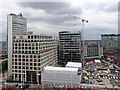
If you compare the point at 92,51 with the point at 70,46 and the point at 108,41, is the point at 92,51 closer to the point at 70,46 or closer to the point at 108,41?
the point at 108,41

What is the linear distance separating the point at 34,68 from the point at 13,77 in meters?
2.93

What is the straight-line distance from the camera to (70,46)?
22.1 metres

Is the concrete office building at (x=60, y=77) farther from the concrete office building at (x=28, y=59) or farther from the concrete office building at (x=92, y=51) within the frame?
the concrete office building at (x=92, y=51)

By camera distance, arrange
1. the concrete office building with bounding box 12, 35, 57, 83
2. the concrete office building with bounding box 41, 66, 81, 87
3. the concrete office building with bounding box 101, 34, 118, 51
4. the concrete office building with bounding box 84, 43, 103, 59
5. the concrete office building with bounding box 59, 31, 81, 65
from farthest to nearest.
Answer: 1. the concrete office building with bounding box 101, 34, 118, 51
2. the concrete office building with bounding box 84, 43, 103, 59
3. the concrete office building with bounding box 59, 31, 81, 65
4. the concrete office building with bounding box 12, 35, 57, 83
5. the concrete office building with bounding box 41, 66, 81, 87

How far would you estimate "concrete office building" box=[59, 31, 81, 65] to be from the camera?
71.3 feet

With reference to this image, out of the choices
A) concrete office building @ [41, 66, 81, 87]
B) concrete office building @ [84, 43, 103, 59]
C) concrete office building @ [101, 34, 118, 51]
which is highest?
concrete office building @ [101, 34, 118, 51]

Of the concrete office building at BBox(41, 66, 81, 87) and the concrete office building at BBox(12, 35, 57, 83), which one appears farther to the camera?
the concrete office building at BBox(12, 35, 57, 83)

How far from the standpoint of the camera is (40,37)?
605 inches

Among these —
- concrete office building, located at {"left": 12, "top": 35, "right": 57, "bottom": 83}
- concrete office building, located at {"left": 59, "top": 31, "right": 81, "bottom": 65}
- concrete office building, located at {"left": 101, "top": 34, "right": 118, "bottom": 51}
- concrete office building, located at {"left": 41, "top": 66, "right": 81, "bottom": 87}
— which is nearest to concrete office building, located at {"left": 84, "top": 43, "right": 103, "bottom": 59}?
concrete office building, located at {"left": 101, "top": 34, "right": 118, "bottom": 51}

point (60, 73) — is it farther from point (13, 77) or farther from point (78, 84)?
point (13, 77)

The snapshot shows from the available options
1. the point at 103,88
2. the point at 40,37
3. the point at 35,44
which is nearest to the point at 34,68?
the point at 35,44

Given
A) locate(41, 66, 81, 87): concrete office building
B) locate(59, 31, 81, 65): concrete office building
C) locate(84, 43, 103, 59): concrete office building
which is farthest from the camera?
locate(84, 43, 103, 59): concrete office building

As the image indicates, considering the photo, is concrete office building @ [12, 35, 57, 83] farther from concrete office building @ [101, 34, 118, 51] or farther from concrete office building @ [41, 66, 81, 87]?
concrete office building @ [101, 34, 118, 51]

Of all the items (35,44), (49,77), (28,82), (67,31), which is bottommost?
(28,82)
